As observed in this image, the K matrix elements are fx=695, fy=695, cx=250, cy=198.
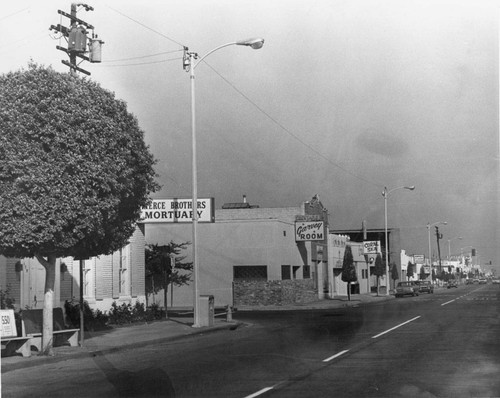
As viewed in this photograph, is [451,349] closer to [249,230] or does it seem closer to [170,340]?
[170,340]

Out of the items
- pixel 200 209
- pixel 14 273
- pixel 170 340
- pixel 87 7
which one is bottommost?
pixel 170 340

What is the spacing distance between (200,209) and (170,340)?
42.3ft

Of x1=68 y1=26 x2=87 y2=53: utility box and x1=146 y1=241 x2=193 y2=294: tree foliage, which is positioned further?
x1=146 y1=241 x2=193 y2=294: tree foliage

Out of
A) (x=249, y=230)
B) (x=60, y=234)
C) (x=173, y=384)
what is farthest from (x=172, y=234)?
(x=173, y=384)

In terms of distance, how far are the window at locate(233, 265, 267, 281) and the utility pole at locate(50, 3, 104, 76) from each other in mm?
20199

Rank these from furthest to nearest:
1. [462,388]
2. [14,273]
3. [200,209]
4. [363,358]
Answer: [200,209]
[14,273]
[363,358]
[462,388]

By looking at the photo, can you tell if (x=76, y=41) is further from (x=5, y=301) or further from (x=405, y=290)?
(x=405, y=290)

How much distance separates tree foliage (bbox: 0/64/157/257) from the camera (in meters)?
15.1

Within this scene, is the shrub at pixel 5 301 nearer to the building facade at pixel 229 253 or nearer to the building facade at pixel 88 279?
the building facade at pixel 88 279

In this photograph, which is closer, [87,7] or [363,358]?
[363,358]

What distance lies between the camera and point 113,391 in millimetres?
10977

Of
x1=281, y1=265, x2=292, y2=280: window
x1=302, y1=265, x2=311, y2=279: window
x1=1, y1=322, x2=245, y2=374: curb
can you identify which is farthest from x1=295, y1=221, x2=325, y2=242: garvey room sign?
x1=1, y1=322, x2=245, y2=374: curb

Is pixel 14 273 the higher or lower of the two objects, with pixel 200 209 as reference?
lower

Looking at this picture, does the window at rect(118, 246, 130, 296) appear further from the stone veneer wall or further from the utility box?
the stone veneer wall
